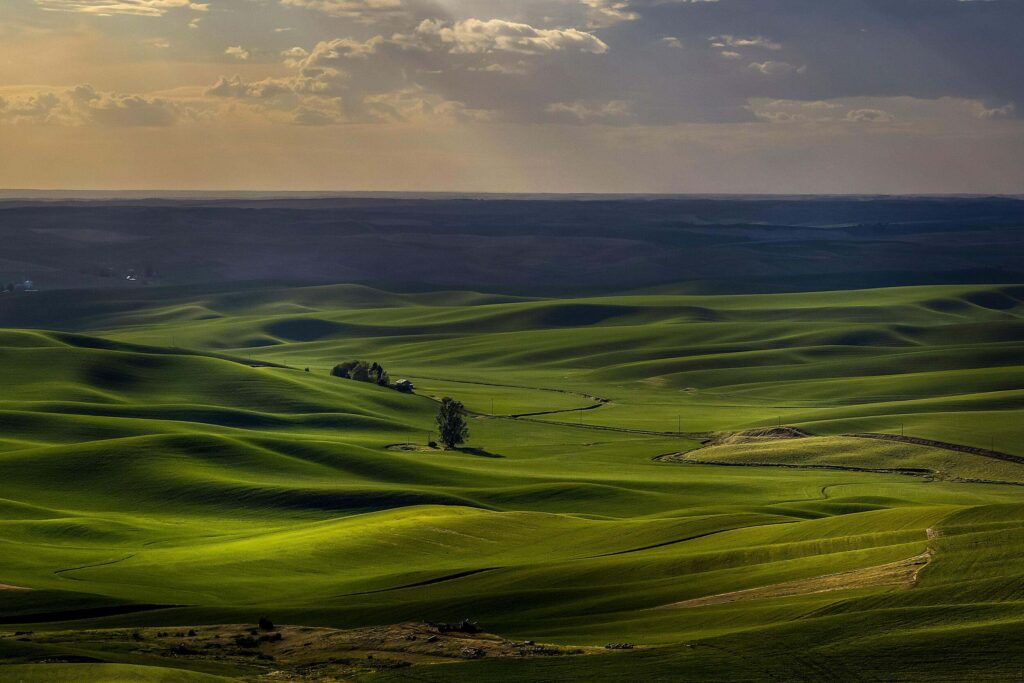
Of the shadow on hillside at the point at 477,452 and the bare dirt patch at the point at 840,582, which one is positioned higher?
the bare dirt patch at the point at 840,582

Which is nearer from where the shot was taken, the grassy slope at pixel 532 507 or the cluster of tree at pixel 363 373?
the grassy slope at pixel 532 507

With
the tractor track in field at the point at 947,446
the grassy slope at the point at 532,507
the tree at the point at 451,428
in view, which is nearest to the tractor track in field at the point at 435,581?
the grassy slope at the point at 532,507

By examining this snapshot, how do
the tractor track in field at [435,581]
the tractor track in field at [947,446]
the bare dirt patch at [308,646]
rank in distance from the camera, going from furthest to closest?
the tractor track in field at [947,446]
the tractor track in field at [435,581]
the bare dirt patch at [308,646]

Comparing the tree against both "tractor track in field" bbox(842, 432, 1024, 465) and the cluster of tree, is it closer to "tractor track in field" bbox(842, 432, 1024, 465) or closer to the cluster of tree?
"tractor track in field" bbox(842, 432, 1024, 465)

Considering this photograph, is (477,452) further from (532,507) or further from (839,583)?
(839,583)

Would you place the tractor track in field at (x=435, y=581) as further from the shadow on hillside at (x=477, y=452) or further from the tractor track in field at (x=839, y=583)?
the shadow on hillside at (x=477, y=452)

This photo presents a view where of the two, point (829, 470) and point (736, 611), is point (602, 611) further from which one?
point (829, 470)

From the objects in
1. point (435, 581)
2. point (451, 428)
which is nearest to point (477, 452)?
point (451, 428)
